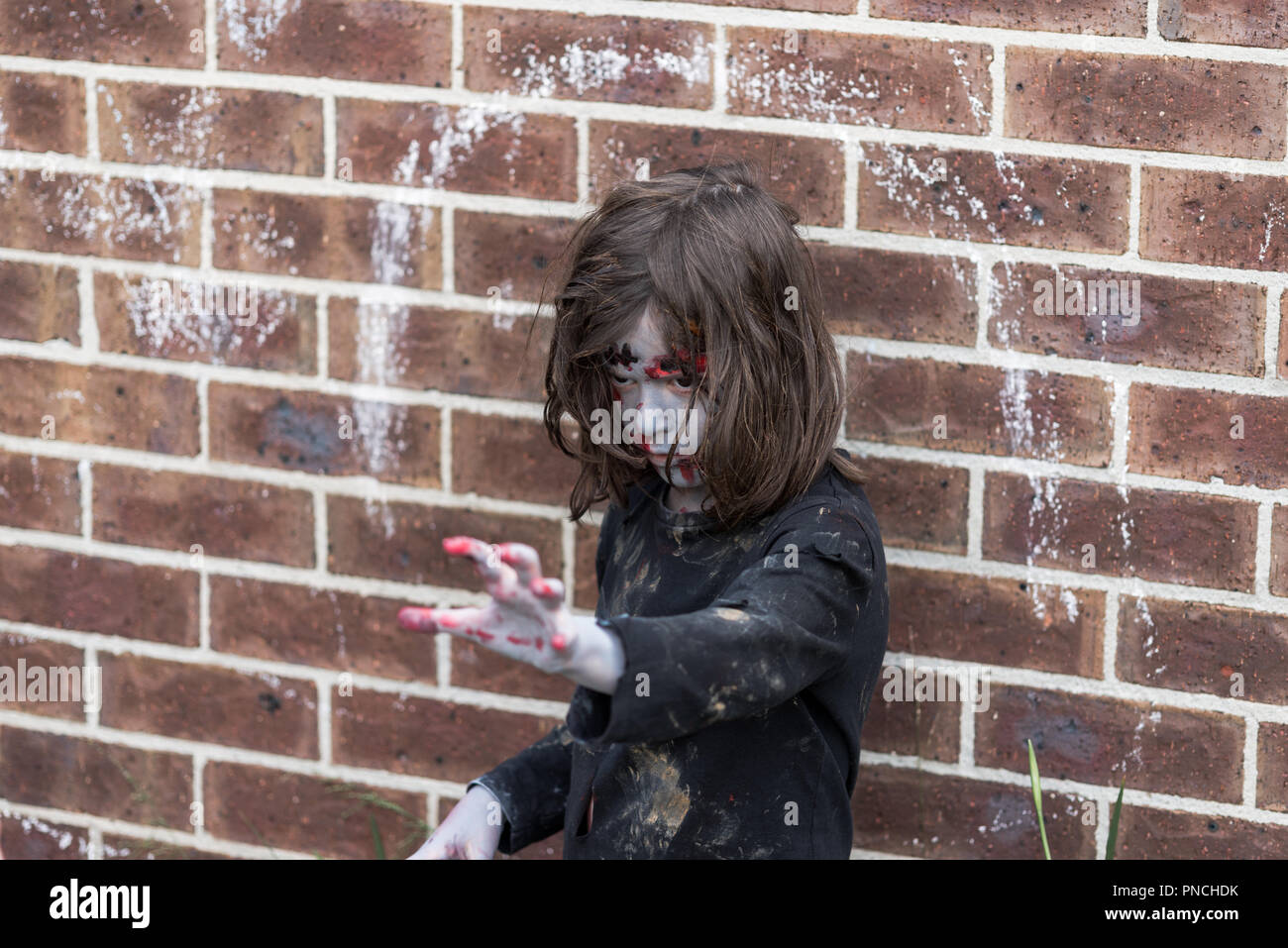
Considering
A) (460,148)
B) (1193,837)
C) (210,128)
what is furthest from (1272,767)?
(210,128)

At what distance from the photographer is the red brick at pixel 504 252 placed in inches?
68.6

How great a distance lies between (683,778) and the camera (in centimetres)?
139

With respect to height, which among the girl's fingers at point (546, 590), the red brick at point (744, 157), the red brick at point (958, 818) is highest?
the red brick at point (744, 157)

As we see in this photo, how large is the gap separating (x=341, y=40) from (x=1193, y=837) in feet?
5.21

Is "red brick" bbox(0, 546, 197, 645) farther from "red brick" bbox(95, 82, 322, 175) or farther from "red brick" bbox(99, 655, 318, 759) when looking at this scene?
"red brick" bbox(95, 82, 322, 175)

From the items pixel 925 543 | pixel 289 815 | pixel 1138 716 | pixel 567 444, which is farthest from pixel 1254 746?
pixel 289 815

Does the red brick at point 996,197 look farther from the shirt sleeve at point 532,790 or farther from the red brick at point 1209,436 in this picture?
the shirt sleeve at point 532,790

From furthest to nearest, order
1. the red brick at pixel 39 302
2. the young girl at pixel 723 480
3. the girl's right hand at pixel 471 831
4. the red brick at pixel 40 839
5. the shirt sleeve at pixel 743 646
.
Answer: the red brick at pixel 40 839
the red brick at pixel 39 302
the girl's right hand at pixel 471 831
the young girl at pixel 723 480
the shirt sleeve at pixel 743 646

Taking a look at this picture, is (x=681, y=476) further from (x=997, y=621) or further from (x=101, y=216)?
(x=101, y=216)

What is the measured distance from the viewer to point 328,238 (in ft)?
5.98

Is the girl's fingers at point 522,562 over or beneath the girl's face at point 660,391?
beneath

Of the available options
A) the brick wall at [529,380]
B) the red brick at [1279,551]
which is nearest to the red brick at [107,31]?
the brick wall at [529,380]

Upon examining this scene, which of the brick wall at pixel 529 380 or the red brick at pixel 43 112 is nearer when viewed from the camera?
the brick wall at pixel 529 380

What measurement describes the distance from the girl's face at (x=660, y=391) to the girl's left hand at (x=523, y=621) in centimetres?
37
